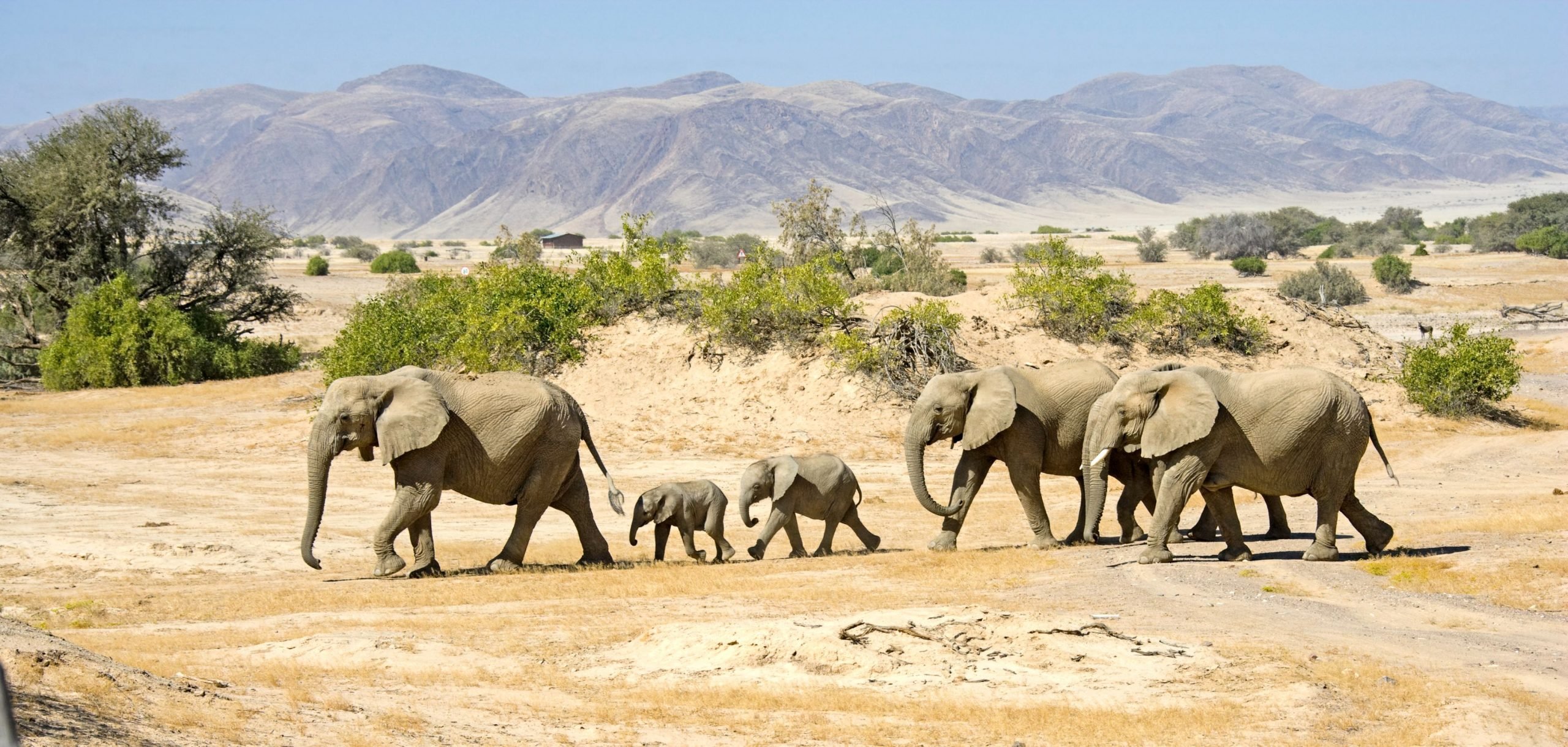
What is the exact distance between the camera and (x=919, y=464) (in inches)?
723

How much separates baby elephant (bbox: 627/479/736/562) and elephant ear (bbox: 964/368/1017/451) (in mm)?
3258

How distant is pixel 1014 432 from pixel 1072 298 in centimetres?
1782

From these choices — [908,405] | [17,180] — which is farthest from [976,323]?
[17,180]

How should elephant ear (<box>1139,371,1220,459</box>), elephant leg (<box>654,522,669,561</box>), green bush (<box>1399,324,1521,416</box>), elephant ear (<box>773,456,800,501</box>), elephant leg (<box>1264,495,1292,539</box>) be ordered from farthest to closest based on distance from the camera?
green bush (<box>1399,324,1521,416</box>) < elephant leg (<box>654,522,669,561</box>) < elephant ear (<box>773,456,800,501</box>) < elephant leg (<box>1264,495,1292,539</box>) < elephant ear (<box>1139,371,1220,459</box>)

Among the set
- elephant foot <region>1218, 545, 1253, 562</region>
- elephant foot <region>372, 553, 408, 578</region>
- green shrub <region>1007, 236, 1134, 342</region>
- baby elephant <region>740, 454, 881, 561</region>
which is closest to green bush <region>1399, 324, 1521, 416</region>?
green shrub <region>1007, 236, 1134, 342</region>

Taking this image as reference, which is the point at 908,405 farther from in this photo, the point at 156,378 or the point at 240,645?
the point at 156,378

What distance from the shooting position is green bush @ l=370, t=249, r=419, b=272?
86.7 metres

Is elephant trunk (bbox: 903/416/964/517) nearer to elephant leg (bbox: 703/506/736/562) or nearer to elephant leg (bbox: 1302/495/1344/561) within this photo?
elephant leg (bbox: 703/506/736/562)

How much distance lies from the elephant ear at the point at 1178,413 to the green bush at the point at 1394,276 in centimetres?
5095

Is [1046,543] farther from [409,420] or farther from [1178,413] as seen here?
[409,420]

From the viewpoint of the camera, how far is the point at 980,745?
9.65 m

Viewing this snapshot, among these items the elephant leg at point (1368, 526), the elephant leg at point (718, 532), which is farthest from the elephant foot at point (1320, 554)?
the elephant leg at point (718, 532)

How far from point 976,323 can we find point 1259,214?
7340 cm

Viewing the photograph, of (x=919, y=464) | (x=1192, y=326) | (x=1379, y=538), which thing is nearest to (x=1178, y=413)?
(x=1379, y=538)
